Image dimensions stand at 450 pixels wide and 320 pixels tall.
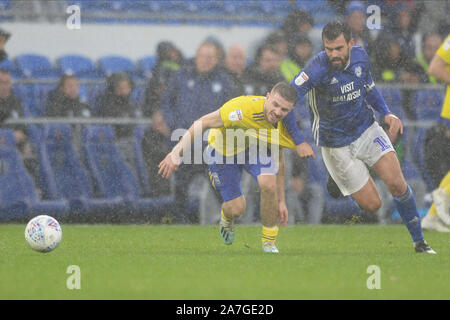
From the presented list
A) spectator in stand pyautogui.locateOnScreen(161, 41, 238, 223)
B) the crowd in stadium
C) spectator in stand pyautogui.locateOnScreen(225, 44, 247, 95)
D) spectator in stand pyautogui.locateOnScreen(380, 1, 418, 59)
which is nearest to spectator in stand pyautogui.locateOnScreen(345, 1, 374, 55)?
the crowd in stadium

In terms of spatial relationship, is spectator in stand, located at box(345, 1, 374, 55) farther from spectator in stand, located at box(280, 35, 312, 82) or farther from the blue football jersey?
the blue football jersey

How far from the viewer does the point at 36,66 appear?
1117cm

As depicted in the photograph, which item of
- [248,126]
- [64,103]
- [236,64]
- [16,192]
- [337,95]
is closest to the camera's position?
[337,95]

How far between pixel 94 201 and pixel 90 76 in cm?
161

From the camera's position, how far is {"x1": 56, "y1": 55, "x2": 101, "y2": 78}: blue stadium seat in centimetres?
1125

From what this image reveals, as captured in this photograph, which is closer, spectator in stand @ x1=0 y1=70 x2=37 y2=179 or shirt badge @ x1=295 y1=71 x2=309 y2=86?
shirt badge @ x1=295 y1=71 x2=309 y2=86

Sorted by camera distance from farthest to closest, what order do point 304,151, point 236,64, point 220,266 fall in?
point 236,64 < point 304,151 < point 220,266

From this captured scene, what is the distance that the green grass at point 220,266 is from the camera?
527cm

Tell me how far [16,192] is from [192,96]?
2.35 metres

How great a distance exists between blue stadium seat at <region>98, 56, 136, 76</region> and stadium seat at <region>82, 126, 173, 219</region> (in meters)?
0.93

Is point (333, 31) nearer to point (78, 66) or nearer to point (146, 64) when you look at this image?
point (146, 64)

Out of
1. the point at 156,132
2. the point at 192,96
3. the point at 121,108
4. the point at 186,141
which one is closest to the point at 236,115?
the point at 186,141

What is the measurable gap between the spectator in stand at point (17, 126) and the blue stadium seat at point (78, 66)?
0.81 m
